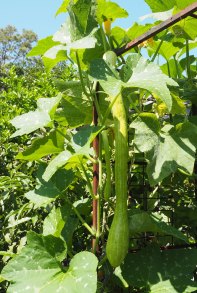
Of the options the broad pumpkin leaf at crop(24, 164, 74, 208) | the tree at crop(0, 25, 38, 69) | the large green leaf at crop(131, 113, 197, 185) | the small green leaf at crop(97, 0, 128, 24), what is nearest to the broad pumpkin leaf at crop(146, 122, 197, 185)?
the large green leaf at crop(131, 113, 197, 185)

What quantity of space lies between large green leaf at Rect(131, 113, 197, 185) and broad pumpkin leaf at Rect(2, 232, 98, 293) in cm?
27

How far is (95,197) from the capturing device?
1.14 m

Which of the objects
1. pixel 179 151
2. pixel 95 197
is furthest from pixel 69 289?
pixel 179 151

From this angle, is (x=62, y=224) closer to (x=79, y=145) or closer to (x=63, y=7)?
(x=79, y=145)

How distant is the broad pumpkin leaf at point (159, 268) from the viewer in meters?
1.14

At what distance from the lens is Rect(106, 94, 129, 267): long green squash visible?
3.46 ft

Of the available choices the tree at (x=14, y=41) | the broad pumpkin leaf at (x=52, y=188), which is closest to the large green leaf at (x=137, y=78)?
Answer: the broad pumpkin leaf at (x=52, y=188)

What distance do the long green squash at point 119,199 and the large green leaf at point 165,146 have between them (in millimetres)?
62

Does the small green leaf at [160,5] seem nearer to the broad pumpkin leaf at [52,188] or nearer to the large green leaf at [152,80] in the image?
the large green leaf at [152,80]

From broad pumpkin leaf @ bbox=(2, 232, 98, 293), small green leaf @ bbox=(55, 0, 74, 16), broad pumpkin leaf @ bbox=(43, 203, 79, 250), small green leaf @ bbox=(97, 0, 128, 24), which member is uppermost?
small green leaf @ bbox=(55, 0, 74, 16)

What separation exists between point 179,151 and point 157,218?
0.67 feet

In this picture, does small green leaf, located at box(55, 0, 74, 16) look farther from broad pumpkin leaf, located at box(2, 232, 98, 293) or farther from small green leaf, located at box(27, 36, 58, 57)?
broad pumpkin leaf, located at box(2, 232, 98, 293)

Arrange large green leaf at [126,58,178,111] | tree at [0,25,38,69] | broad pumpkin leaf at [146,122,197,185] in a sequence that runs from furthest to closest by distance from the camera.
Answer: tree at [0,25,38,69], broad pumpkin leaf at [146,122,197,185], large green leaf at [126,58,178,111]

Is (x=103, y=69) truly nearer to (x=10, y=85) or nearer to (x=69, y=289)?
(x=69, y=289)
